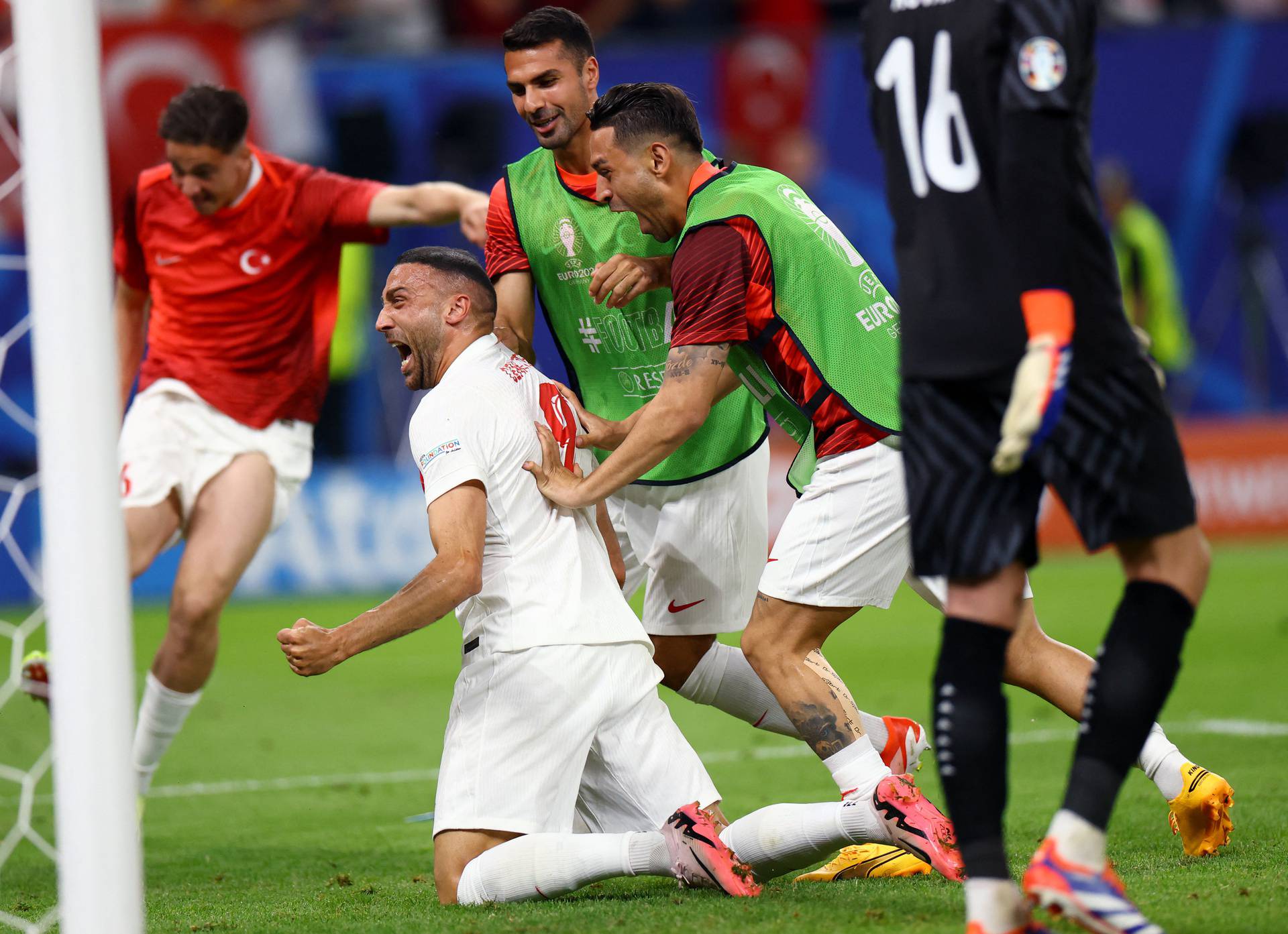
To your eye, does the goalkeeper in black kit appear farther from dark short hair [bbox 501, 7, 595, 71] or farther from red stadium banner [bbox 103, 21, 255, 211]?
red stadium banner [bbox 103, 21, 255, 211]

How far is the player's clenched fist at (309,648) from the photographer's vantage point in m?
3.68

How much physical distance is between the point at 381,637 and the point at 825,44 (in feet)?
41.6

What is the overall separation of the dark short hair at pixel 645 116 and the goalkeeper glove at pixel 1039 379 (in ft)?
5.62

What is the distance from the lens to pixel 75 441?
2.92 metres

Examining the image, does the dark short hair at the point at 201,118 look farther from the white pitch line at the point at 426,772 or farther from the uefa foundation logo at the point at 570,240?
the white pitch line at the point at 426,772

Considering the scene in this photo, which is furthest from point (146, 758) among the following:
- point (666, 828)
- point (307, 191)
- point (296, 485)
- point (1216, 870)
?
point (1216, 870)

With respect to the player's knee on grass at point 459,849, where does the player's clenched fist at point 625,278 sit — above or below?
above

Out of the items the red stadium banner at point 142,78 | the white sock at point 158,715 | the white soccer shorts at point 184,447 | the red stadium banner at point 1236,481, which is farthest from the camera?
the red stadium banner at point 1236,481

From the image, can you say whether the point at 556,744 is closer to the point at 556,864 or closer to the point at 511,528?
the point at 556,864

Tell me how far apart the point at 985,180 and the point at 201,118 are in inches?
141

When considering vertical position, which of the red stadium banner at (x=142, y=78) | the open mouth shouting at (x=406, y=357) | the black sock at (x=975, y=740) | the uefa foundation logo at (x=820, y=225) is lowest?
the black sock at (x=975, y=740)

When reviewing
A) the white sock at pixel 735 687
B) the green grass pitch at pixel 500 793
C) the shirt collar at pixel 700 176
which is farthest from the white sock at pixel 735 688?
the shirt collar at pixel 700 176

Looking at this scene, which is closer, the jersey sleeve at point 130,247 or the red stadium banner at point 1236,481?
the jersey sleeve at point 130,247

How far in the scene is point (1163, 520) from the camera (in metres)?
3.03
